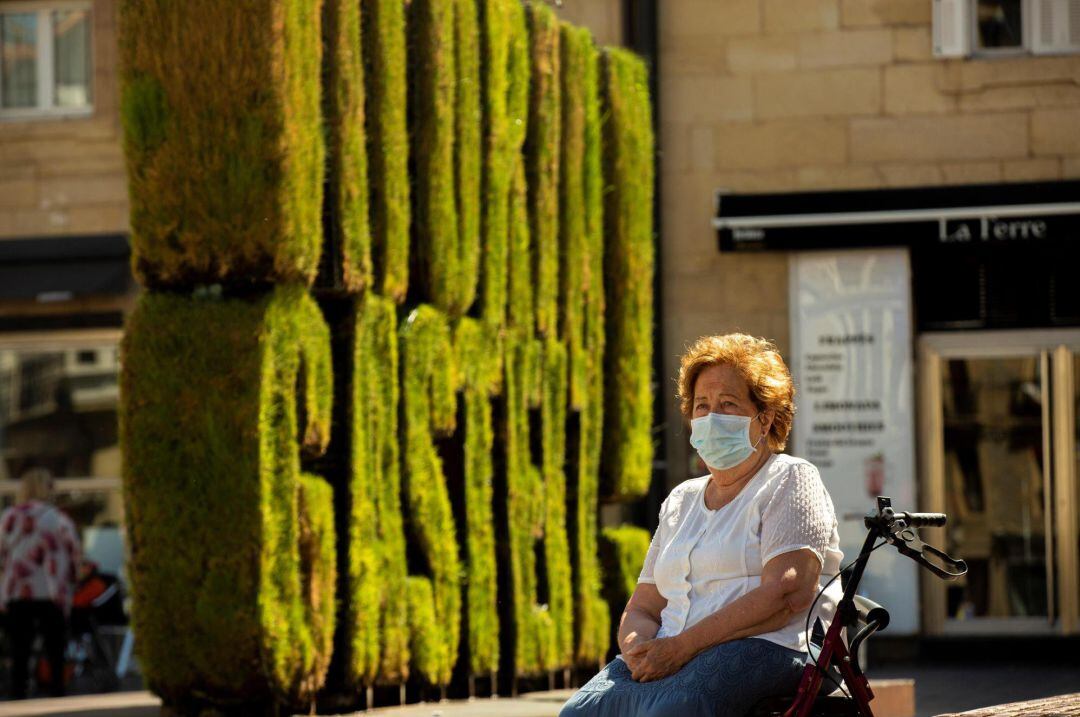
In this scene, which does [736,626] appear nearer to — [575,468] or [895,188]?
[575,468]

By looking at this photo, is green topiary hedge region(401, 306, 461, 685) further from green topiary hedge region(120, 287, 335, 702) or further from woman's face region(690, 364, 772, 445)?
woman's face region(690, 364, 772, 445)

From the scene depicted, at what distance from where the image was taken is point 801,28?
1591 centimetres

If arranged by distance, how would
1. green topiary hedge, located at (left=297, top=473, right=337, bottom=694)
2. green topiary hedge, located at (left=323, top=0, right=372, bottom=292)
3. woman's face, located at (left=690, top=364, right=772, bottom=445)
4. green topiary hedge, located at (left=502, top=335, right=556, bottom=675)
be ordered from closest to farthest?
woman's face, located at (left=690, top=364, right=772, bottom=445) < green topiary hedge, located at (left=297, top=473, right=337, bottom=694) < green topiary hedge, located at (left=323, top=0, right=372, bottom=292) < green topiary hedge, located at (left=502, top=335, right=556, bottom=675)

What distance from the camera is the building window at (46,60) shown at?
17.0 meters

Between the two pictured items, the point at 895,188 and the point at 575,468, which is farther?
the point at 895,188

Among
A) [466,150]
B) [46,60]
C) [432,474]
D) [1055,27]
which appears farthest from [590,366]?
[46,60]

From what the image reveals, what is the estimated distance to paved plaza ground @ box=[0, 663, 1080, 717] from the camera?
10195 millimetres

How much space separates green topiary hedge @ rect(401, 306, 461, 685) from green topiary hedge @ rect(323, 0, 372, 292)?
2.26ft

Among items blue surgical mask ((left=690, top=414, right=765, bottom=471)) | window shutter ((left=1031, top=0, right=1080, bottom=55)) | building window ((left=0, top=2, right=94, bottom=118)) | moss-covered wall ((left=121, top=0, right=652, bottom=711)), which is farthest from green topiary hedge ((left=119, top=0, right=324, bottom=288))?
window shutter ((left=1031, top=0, right=1080, bottom=55))

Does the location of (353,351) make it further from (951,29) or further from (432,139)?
(951,29)

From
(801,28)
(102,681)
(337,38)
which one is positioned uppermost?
(801,28)

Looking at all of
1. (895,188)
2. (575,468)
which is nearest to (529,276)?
(575,468)

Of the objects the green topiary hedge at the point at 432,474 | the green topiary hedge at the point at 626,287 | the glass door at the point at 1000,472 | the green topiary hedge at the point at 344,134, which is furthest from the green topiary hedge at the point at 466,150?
the glass door at the point at 1000,472

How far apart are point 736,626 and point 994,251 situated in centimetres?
1107
